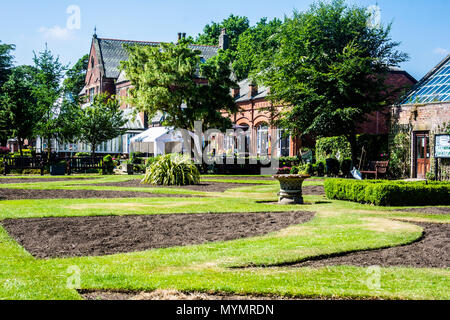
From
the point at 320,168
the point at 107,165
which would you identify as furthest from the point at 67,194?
the point at 320,168

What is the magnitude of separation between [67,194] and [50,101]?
1667 cm

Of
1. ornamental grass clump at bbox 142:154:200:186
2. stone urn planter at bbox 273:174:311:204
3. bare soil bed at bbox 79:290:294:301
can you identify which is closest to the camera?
bare soil bed at bbox 79:290:294:301

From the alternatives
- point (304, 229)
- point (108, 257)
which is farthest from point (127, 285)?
point (304, 229)

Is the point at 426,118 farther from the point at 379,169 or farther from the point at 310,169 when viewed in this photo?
the point at 310,169

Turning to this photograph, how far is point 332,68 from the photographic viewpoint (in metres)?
28.8

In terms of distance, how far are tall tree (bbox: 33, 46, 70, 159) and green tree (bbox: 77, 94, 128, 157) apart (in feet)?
5.36

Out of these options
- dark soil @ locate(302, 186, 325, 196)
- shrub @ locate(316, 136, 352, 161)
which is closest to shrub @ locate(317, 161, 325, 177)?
shrub @ locate(316, 136, 352, 161)

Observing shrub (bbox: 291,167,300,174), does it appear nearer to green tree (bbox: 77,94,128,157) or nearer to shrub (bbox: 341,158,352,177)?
shrub (bbox: 341,158,352,177)

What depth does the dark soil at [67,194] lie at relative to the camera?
15.7m

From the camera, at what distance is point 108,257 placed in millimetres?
7172

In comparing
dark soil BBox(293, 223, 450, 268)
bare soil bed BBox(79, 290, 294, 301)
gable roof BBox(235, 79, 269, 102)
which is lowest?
dark soil BBox(293, 223, 450, 268)

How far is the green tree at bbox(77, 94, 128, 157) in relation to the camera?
34.6m
